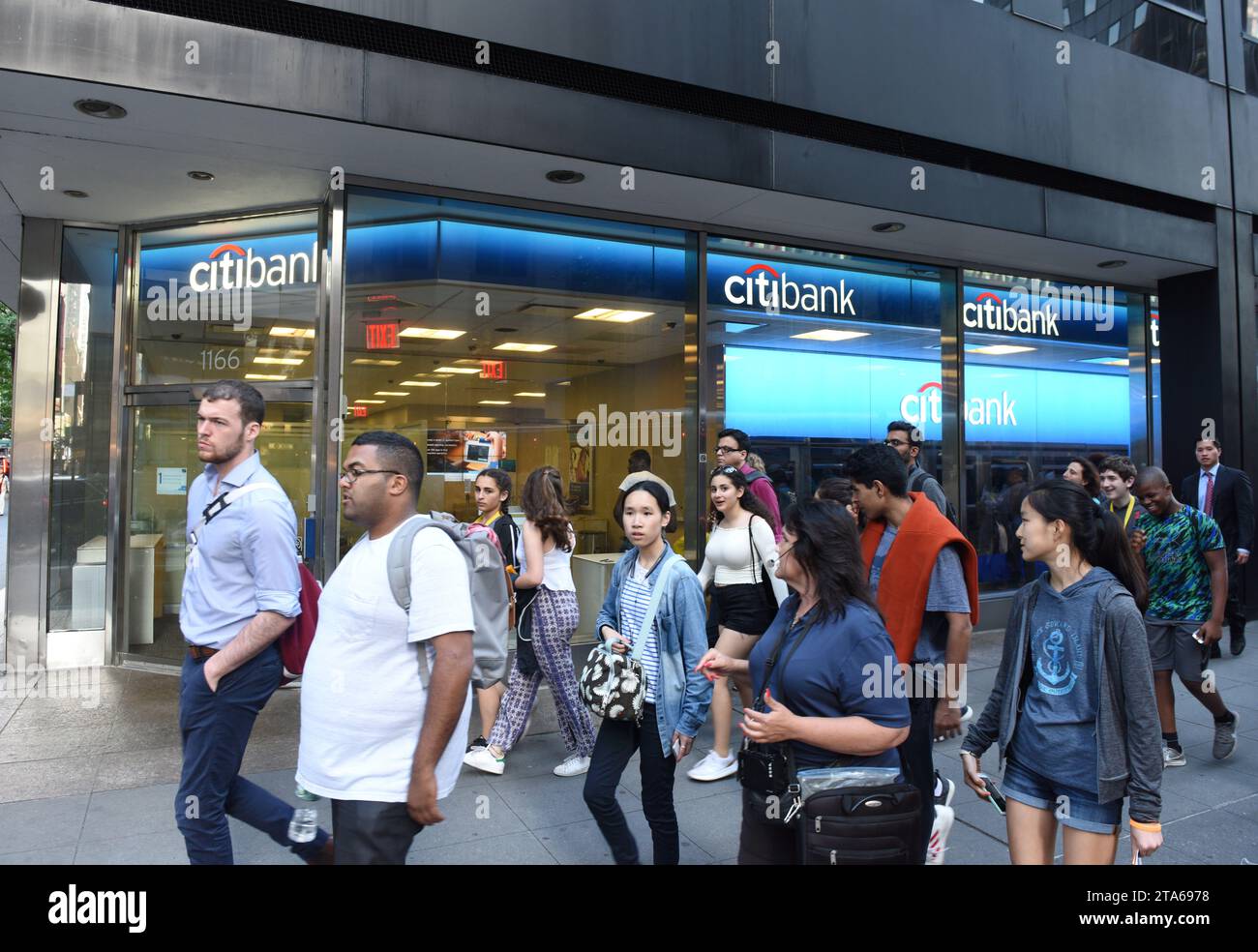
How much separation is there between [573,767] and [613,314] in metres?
4.70

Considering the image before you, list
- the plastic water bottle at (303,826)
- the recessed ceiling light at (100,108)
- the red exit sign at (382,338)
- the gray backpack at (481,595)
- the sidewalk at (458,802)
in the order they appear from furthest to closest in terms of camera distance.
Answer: the red exit sign at (382,338), the recessed ceiling light at (100,108), the sidewalk at (458,802), the plastic water bottle at (303,826), the gray backpack at (481,595)

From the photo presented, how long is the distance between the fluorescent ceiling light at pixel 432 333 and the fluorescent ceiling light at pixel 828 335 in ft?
12.2

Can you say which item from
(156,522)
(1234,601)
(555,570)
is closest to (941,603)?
(555,570)

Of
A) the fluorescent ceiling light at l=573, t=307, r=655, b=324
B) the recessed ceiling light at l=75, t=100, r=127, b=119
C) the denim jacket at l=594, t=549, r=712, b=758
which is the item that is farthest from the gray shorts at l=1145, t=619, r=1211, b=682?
the recessed ceiling light at l=75, t=100, r=127, b=119

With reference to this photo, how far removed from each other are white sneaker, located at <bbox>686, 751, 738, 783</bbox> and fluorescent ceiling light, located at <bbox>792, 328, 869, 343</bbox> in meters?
5.28

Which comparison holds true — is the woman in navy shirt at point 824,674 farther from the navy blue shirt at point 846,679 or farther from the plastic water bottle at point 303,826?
the plastic water bottle at point 303,826

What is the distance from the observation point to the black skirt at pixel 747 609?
509 centimetres

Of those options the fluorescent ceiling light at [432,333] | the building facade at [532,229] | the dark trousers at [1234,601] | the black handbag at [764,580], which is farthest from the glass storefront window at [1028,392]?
the fluorescent ceiling light at [432,333]

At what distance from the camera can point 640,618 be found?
12.2ft

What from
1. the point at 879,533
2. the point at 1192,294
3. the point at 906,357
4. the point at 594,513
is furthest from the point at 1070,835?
the point at 1192,294

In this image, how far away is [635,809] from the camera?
4.64 m
